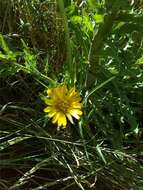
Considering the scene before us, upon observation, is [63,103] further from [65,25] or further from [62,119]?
[65,25]

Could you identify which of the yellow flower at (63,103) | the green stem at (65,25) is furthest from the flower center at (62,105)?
the green stem at (65,25)

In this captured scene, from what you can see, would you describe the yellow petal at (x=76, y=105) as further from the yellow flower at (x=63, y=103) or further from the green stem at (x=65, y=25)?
the green stem at (x=65, y=25)

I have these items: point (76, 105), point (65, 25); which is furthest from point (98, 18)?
point (76, 105)

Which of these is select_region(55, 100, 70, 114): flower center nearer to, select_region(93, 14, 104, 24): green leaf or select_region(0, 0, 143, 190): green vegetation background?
select_region(0, 0, 143, 190): green vegetation background

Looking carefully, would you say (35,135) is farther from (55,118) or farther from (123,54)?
(123,54)

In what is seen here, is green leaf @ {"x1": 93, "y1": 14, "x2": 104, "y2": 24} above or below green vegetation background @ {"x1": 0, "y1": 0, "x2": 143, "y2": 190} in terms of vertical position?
above

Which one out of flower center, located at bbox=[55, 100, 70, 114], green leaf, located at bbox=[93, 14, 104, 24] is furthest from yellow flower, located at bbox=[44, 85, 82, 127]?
green leaf, located at bbox=[93, 14, 104, 24]

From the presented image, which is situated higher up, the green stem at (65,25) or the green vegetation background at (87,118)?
the green stem at (65,25)

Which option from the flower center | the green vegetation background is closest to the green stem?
the green vegetation background
